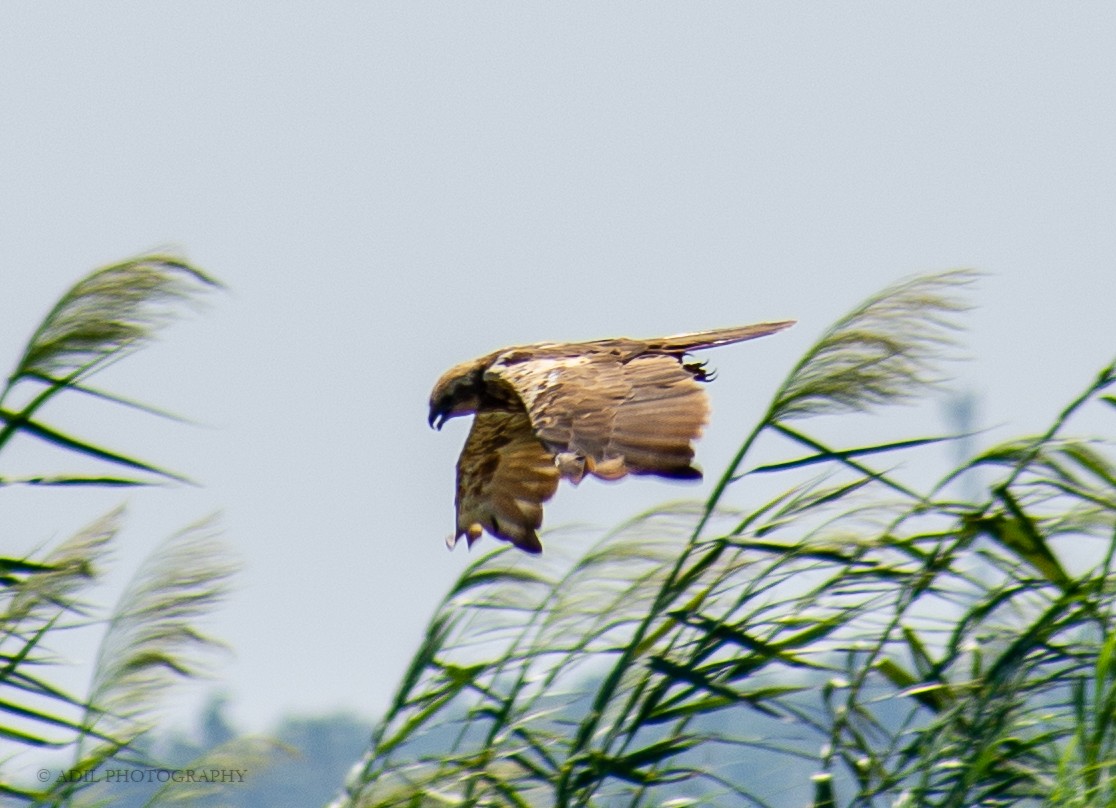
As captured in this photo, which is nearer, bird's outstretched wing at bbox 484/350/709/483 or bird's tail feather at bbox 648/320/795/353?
bird's outstretched wing at bbox 484/350/709/483

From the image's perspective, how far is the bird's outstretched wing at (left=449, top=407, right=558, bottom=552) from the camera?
435cm

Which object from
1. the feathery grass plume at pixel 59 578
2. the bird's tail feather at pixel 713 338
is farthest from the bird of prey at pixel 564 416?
the feathery grass plume at pixel 59 578

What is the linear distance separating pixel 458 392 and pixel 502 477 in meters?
0.44

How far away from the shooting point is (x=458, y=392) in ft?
16.2

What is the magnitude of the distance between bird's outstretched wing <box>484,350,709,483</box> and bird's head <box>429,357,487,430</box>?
2.24ft

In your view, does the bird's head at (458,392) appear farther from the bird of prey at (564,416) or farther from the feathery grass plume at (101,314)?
the feathery grass plume at (101,314)

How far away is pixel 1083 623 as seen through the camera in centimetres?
315

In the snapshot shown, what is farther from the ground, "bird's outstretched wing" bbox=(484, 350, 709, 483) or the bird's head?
"bird's outstretched wing" bbox=(484, 350, 709, 483)

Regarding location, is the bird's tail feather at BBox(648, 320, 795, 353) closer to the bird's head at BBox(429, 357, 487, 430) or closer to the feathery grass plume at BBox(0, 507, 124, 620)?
the bird's head at BBox(429, 357, 487, 430)

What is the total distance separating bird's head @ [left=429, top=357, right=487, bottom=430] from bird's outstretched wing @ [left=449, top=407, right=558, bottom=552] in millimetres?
63

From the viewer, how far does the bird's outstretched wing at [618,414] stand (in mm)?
3256

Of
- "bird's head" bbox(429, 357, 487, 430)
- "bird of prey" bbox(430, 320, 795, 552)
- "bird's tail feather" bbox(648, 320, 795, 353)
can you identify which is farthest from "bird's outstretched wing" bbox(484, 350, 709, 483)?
"bird's head" bbox(429, 357, 487, 430)

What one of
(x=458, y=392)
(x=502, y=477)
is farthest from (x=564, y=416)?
(x=458, y=392)

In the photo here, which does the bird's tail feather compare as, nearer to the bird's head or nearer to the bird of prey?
the bird of prey
